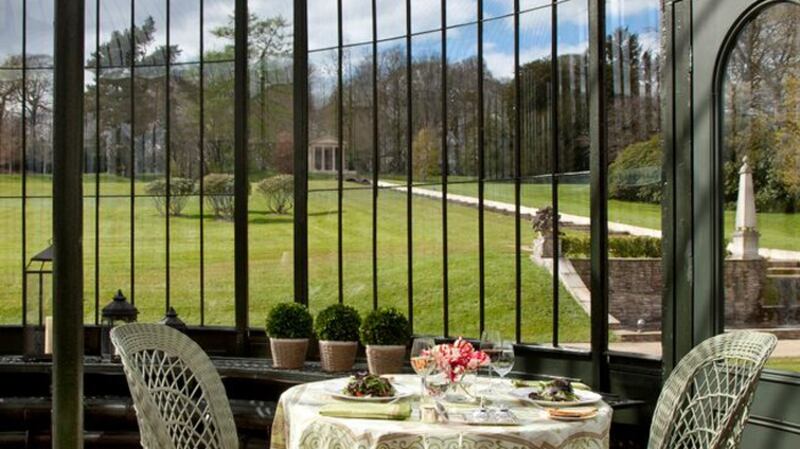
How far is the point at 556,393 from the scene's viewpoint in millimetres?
3760

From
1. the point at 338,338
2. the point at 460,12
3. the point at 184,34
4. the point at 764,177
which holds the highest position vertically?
the point at 184,34

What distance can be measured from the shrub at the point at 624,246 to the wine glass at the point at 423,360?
2.15 m

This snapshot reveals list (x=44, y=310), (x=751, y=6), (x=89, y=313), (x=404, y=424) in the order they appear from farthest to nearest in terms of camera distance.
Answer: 1. (x=89, y=313)
2. (x=44, y=310)
3. (x=751, y=6)
4. (x=404, y=424)

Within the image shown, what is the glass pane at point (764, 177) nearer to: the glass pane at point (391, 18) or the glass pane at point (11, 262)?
the glass pane at point (391, 18)

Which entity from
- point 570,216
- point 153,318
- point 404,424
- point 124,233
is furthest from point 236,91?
point 404,424

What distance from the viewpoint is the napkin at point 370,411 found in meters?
3.53

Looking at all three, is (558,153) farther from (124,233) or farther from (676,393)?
(124,233)

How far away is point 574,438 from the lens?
11.3 ft

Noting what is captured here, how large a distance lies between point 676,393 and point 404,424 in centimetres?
127

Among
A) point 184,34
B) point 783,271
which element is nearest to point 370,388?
point 783,271

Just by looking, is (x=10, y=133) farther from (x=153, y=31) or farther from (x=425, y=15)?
(x=425, y=15)

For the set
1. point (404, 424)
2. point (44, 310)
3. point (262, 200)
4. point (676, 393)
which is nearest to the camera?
point (404, 424)

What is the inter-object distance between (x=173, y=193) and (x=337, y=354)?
2343 millimetres

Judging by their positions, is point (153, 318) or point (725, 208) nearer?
point (725, 208)
